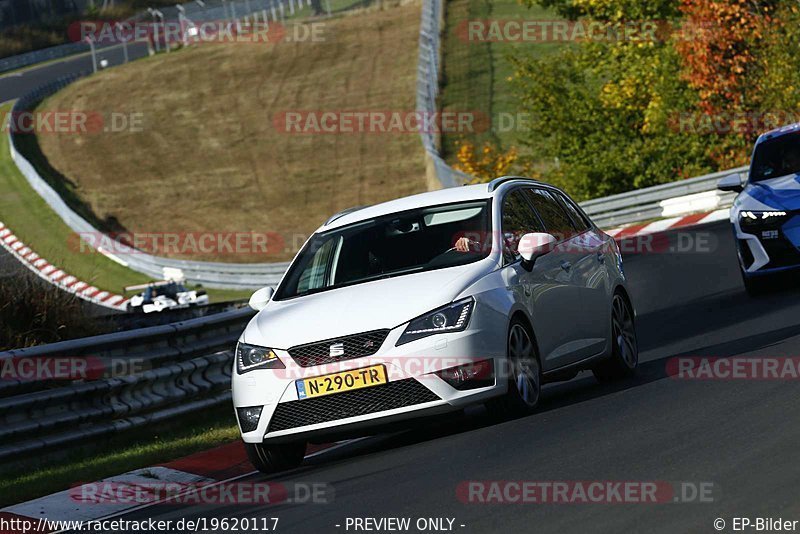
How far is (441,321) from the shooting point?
8852 mm

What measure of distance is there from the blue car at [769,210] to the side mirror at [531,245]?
5144 mm

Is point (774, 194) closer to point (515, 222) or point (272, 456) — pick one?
point (515, 222)

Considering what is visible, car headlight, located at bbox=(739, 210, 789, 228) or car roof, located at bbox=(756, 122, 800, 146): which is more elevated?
car roof, located at bbox=(756, 122, 800, 146)

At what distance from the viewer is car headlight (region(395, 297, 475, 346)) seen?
28.8 feet

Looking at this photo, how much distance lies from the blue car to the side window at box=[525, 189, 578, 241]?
377 cm

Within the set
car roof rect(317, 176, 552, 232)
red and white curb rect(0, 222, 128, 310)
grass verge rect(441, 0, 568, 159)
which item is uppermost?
car roof rect(317, 176, 552, 232)

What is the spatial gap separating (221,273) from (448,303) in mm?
28668

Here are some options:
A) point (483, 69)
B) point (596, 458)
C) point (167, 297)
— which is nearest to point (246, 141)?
point (483, 69)

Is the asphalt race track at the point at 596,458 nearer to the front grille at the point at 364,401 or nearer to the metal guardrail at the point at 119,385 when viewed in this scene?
the front grille at the point at 364,401

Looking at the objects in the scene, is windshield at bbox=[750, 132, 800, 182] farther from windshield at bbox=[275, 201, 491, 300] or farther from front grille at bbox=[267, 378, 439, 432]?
front grille at bbox=[267, 378, 439, 432]

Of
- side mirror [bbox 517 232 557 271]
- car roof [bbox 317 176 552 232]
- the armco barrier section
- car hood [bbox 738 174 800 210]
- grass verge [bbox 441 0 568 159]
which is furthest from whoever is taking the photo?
grass verge [bbox 441 0 568 159]

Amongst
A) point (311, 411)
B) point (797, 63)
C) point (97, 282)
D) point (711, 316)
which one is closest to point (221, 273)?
point (97, 282)

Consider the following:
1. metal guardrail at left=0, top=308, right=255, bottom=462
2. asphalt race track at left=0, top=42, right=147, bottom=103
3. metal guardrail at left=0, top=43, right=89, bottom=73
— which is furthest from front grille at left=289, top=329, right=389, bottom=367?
metal guardrail at left=0, top=43, right=89, bottom=73

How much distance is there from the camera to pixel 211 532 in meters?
7.31
